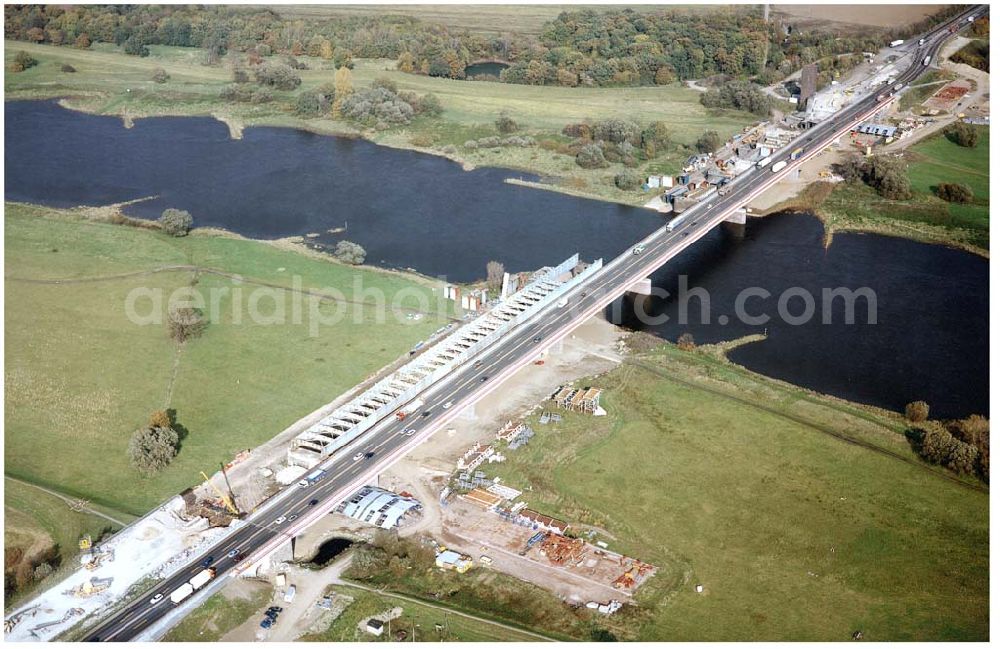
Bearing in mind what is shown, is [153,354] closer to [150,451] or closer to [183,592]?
[150,451]

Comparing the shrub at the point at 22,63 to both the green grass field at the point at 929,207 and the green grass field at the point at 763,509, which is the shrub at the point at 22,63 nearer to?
the green grass field at the point at 929,207

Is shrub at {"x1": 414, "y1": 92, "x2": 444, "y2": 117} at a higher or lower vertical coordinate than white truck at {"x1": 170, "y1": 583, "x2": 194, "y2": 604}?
higher

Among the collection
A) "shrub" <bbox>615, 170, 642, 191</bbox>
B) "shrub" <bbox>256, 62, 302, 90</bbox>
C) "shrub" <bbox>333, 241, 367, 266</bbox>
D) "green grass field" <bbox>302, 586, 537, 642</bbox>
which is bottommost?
"green grass field" <bbox>302, 586, 537, 642</bbox>

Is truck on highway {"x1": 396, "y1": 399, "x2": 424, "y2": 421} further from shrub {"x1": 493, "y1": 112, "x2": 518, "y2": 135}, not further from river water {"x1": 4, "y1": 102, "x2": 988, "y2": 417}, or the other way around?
shrub {"x1": 493, "y1": 112, "x2": 518, "y2": 135}

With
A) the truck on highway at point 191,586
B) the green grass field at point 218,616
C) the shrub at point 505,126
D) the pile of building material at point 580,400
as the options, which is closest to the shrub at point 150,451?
the truck on highway at point 191,586

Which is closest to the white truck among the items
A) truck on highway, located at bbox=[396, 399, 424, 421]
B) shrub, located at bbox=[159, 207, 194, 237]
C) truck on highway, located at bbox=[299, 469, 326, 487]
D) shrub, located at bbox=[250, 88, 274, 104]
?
truck on highway, located at bbox=[299, 469, 326, 487]

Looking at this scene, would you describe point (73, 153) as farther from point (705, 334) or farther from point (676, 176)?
point (705, 334)
